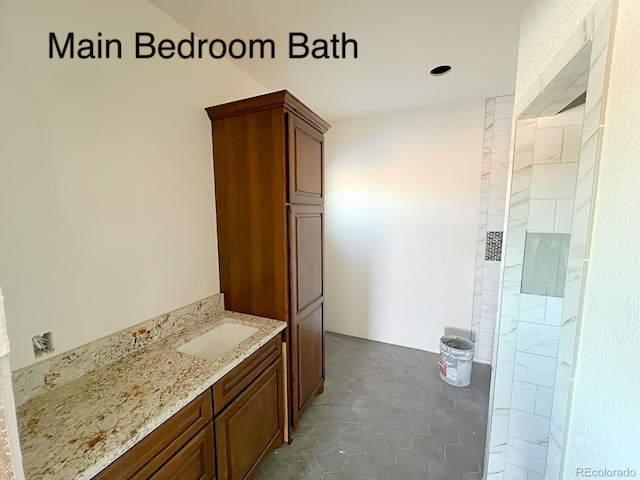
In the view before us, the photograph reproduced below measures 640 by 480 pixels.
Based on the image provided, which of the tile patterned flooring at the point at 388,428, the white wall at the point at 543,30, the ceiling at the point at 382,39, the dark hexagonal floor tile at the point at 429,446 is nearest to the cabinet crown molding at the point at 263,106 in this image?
the ceiling at the point at 382,39

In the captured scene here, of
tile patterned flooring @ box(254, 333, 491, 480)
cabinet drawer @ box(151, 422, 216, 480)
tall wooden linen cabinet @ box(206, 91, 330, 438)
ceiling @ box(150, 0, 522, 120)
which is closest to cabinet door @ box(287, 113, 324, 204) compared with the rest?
tall wooden linen cabinet @ box(206, 91, 330, 438)

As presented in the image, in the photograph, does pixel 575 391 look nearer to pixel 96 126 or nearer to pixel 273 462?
pixel 273 462

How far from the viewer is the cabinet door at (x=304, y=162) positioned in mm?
1780

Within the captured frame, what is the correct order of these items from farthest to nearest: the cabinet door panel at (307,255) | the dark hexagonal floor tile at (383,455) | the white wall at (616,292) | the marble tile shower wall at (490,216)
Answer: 1. the marble tile shower wall at (490,216)
2. the cabinet door panel at (307,255)
3. the dark hexagonal floor tile at (383,455)
4. the white wall at (616,292)

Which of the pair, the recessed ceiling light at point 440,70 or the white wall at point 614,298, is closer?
the white wall at point 614,298

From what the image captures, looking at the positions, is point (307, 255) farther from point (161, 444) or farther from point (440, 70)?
point (440, 70)

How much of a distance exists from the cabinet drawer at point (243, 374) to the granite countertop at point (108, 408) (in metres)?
0.06

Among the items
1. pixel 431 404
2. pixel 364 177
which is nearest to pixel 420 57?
pixel 364 177

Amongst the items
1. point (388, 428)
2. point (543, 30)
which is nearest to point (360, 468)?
point (388, 428)

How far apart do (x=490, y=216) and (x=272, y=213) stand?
7.29 ft

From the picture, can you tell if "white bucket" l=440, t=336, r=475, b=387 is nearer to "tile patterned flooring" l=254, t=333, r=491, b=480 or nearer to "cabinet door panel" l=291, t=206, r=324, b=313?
"tile patterned flooring" l=254, t=333, r=491, b=480

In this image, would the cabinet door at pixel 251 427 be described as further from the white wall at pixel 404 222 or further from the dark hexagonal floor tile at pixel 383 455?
the white wall at pixel 404 222

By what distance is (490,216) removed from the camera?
8.99ft

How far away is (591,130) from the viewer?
69cm
